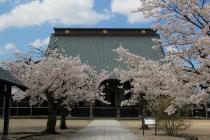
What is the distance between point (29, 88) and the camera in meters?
23.5

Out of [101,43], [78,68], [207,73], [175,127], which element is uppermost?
[101,43]

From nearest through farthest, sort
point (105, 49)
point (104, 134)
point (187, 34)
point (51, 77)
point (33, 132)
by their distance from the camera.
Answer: point (187, 34) < point (51, 77) < point (104, 134) < point (33, 132) < point (105, 49)

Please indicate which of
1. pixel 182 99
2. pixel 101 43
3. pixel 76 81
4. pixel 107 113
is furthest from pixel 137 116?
pixel 182 99

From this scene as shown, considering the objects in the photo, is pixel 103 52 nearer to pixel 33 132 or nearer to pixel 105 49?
pixel 105 49

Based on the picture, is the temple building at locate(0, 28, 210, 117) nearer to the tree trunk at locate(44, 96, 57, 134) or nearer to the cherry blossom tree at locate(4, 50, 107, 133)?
the cherry blossom tree at locate(4, 50, 107, 133)

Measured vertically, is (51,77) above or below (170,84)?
above

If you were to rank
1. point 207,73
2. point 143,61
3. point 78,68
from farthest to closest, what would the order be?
point 78,68
point 143,61
point 207,73

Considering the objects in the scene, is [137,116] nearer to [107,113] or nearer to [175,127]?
[107,113]

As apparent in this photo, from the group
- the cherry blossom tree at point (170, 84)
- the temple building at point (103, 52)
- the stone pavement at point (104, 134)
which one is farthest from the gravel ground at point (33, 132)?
the temple building at point (103, 52)

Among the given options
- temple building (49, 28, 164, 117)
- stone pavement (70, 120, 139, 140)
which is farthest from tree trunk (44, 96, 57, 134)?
temple building (49, 28, 164, 117)

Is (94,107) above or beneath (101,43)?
beneath

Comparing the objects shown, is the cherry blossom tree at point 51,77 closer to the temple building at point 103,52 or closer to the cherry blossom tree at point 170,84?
the cherry blossom tree at point 170,84

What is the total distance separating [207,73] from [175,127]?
35.5 ft

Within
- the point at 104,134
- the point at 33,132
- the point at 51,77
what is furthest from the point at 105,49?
the point at 51,77
